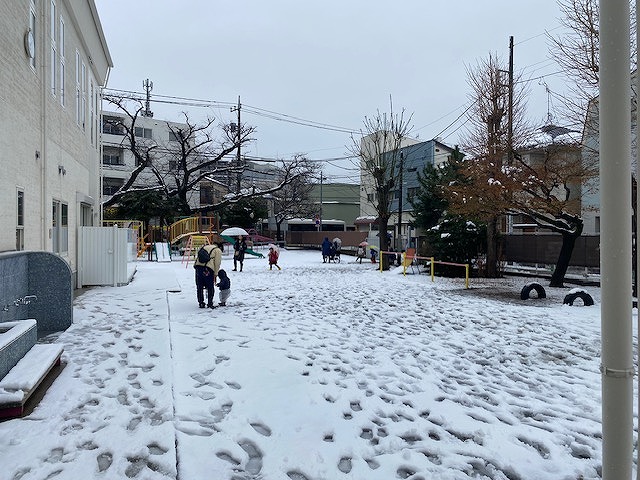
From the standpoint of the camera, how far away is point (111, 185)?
50562 mm

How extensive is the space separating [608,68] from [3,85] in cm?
819

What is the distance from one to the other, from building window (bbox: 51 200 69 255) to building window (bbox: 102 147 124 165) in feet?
138

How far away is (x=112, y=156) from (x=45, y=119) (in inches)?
1800

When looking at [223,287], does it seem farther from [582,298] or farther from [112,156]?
[112,156]

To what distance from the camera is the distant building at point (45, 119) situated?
7.91 metres

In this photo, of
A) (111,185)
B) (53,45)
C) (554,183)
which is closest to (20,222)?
(53,45)

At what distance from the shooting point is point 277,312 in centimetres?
1070

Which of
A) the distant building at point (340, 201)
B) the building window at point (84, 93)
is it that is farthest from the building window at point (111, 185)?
the building window at point (84, 93)

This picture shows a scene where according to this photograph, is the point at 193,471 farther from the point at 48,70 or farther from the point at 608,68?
the point at 48,70

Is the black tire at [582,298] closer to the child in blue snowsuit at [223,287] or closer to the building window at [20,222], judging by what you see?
the child in blue snowsuit at [223,287]

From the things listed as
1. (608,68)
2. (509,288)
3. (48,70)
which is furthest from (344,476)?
(509,288)

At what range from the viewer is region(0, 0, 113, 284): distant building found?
791 centimetres

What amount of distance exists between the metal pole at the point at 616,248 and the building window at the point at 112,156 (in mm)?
54228

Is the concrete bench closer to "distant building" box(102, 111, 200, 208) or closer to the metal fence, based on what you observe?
the metal fence
